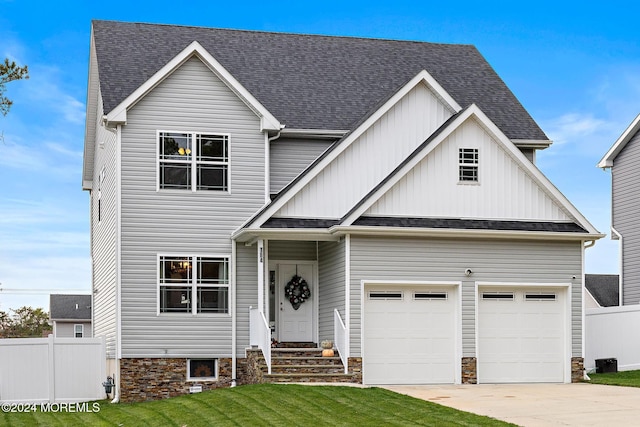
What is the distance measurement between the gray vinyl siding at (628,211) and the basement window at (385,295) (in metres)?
Answer: 13.4

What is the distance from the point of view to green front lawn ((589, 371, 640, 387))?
23052mm

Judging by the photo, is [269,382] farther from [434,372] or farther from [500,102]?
[500,102]

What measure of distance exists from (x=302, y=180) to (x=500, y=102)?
27.4ft

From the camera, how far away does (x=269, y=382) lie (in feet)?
71.5

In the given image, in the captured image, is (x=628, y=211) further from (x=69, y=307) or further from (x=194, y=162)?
(x=69, y=307)

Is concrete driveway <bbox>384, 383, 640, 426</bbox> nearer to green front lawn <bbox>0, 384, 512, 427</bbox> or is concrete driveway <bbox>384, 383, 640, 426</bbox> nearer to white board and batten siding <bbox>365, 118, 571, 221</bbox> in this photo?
green front lawn <bbox>0, 384, 512, 427</bbox>

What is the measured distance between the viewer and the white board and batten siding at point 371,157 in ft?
77.9

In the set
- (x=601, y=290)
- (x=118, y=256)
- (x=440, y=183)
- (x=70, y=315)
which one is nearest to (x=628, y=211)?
(x=601, y=290)

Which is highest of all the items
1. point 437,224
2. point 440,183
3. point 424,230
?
point 440,183

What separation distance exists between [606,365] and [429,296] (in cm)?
760

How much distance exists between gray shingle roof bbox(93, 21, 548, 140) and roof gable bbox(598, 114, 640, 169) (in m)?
6.10

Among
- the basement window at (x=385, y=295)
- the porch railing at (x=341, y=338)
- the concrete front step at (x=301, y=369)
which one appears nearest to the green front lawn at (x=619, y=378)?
the basement window at (x=385, y=295)

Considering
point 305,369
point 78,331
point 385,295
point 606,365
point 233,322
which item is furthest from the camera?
point 78,331

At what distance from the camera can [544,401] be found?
19.0 m
